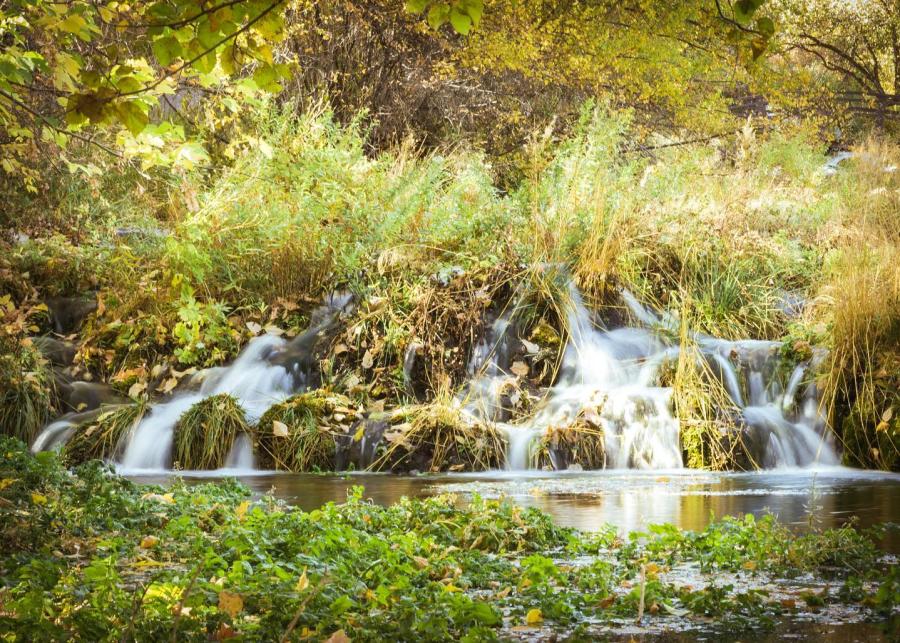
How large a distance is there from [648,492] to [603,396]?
5.97ft

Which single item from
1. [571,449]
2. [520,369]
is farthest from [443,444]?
[520,369]

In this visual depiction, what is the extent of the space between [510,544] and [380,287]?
5578 millimetres

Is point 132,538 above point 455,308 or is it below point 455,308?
below

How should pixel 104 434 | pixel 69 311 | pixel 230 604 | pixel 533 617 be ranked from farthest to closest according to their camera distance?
pixel 69 311
pixel 104 434
pixel 533 617
pixel 230 604

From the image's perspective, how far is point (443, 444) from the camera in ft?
25.9

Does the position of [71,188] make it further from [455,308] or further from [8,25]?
[8,25]

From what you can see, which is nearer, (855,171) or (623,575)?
(623,575)

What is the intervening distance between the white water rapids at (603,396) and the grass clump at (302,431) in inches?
6.6

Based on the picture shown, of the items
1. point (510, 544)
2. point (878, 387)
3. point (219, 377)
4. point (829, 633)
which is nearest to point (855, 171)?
point (878, 387)

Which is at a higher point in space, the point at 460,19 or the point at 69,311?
the point at 69,311

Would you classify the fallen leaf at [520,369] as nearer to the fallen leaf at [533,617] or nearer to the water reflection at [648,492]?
the water reflection at [648,492]

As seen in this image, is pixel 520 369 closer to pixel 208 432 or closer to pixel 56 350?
pixel 208 432

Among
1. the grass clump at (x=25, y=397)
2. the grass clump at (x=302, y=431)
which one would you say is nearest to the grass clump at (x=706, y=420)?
the grass clump at (x=302, y=431)

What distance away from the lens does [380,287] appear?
9.65m
